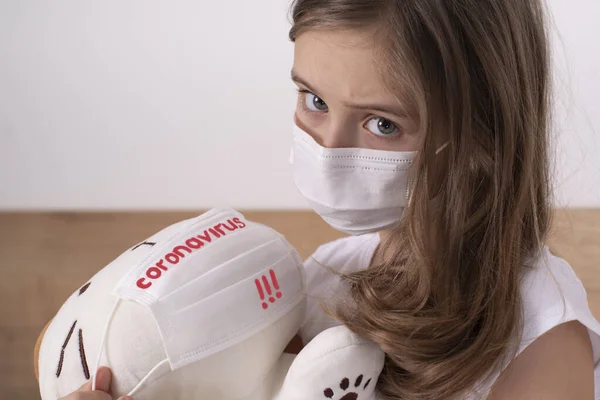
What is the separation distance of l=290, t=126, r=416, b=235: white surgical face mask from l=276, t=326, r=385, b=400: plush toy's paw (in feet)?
0.45

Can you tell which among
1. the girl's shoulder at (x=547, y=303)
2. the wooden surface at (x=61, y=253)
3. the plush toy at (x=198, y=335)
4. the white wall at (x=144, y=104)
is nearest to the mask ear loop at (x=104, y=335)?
the plush toy at (x=198, y=335)

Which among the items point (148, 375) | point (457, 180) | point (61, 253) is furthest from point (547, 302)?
point (61, 253)

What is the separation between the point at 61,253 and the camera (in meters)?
1.73

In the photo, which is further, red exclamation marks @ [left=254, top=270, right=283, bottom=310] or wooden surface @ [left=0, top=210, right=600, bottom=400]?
wooden surface @ [left=0, top=210, right=600, bottom=400]

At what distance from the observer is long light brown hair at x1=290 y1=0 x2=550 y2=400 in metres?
0.75

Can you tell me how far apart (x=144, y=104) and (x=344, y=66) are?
1.11 meters

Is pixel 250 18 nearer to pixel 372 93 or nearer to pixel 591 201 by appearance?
pixel 591 201

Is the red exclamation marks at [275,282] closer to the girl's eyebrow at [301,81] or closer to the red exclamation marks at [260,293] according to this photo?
the red exclamation marks at [260,293]

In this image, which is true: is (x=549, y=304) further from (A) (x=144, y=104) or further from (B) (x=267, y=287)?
A: (A) (x=144, y=104)

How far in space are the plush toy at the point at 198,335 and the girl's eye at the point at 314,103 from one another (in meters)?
0.16

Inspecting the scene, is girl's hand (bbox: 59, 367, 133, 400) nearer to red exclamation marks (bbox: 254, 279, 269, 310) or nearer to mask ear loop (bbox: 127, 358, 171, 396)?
mask ear loop (bbox: 127, 358, 171, 396)

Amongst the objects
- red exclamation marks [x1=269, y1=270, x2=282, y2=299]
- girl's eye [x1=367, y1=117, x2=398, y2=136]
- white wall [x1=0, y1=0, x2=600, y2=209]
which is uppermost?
girl's eye [x1=367, y1=117, x2=398, y2=136]

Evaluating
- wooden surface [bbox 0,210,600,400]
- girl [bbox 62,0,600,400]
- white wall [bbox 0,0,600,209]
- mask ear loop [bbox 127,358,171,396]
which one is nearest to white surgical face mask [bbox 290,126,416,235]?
girl [bbox 62,0,600,400]

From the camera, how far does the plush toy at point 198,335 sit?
29.5 inches
